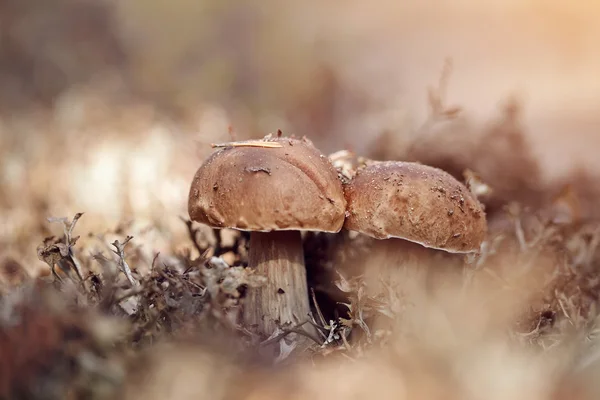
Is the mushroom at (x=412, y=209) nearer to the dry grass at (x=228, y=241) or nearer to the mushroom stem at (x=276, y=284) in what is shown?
the dry grass at (x=228, y=241)

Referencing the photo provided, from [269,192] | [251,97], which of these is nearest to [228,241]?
[269,192]

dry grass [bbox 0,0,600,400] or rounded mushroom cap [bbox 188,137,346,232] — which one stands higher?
rounded mushroom cap [bbox 188,137,346,232]

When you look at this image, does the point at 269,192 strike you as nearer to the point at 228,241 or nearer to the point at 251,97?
the point at 228,241

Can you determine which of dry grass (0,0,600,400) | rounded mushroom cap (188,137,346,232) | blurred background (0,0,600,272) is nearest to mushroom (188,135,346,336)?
rounded mushroom cap (188,137,346,232)

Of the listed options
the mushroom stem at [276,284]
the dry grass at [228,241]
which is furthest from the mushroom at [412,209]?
the mushroom stem at [276,284]

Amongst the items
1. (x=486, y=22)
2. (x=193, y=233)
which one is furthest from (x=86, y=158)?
(x=486, y=22)

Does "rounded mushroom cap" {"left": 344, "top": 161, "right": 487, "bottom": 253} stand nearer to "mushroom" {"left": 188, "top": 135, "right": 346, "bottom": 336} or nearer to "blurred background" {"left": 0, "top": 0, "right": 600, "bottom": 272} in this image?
"mushroom" {"left": 188, "top": 135, "right": 346, "bottom": 336}

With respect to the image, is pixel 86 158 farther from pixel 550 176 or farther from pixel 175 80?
pixel 550 176

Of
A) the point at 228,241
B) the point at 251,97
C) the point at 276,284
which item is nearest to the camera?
the point at 276,284
